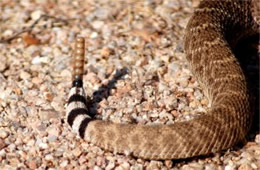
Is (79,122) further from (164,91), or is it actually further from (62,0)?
(62,0)

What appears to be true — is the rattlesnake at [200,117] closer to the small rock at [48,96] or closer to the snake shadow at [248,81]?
the snake shadow at [248,81]

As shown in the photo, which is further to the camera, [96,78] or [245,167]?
[96,78]

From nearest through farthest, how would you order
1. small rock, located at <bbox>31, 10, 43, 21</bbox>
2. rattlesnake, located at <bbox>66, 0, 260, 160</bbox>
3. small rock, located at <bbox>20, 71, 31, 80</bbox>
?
rattlesnake, located at <bbox>66, 0, 260, 160</bbox> → small rock, located at <bbox>20, 71, 31, 80</bbox> → small rock, located at <bbox>31, 10, 43, 21</bbox>

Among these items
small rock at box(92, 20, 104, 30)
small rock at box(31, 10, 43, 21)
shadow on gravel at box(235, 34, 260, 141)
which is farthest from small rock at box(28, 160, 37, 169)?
small rock at box(31, 10, 43, 21)

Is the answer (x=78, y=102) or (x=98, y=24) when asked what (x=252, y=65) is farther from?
(x=78, y=102)

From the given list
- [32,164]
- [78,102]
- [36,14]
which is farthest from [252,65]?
[32,164]

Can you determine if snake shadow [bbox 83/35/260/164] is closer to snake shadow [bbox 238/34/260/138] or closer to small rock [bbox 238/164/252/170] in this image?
snake shadow [bbox 238/34/260/138]

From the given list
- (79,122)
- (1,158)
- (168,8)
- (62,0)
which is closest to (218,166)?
(79,122)
